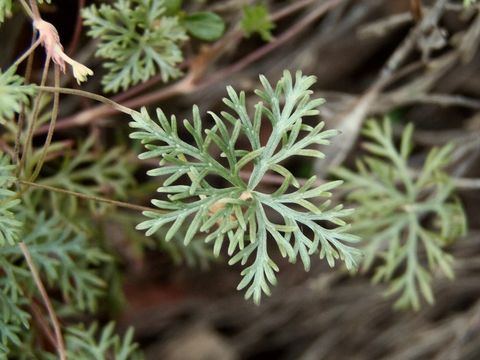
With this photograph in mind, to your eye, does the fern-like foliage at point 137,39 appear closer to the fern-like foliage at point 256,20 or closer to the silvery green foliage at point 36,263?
the fern-like foliage at point 256,20

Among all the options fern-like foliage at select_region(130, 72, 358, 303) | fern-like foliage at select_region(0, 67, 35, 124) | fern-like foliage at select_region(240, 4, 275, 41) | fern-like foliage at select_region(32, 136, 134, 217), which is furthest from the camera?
fern-like foliage at select_region(32, 136, 134, 217)

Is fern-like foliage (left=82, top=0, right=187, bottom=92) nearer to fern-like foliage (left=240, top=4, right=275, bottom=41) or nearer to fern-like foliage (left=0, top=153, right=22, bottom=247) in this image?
fern-like foliage (left=240, top=4, right=275, bottom=41)

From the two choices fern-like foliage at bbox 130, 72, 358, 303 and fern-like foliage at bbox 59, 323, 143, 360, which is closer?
fern-like foliage at bbox 130, 72, 358, 303

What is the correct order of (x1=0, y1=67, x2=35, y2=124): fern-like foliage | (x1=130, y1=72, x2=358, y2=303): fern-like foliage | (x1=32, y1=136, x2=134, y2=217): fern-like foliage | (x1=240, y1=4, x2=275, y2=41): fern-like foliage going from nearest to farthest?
(x1=0, y1=67, x2=35, y2=124): fern-like foliage
(x1=130, y1=72, x2=358, y2=303): fern-like foliage
(x1=240, y1=4, x2=275, y2=41): fern-like foliage
(x1=32, y1=136, x2=134, y2=217): fern-like foliage

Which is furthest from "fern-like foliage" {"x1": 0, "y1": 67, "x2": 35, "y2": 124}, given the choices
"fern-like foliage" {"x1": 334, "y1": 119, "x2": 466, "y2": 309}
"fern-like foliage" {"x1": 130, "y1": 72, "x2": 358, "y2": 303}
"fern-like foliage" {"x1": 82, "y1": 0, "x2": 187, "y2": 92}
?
"fern-like foliage" {"x1": 334, "y1": 119, "x2": 466, "y2": 309}

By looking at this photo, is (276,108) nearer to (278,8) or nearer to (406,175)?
(406,175)

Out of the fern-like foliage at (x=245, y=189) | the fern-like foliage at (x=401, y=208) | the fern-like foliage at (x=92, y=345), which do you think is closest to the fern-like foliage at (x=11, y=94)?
the fern-like foliage at (x=245, y=189)

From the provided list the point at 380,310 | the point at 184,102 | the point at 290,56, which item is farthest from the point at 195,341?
the point at 290,56

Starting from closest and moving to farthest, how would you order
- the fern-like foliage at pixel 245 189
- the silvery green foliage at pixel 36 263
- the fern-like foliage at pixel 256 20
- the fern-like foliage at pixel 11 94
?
the fern-like foliage at pixel 11 94, the fern-like foliage at pixel 245 189, the silvery green foliage at pixel 36 263, the fern-like foliage at pixel 256 20

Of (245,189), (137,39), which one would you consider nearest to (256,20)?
(137,39)

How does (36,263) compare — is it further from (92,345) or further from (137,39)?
(137,39)
